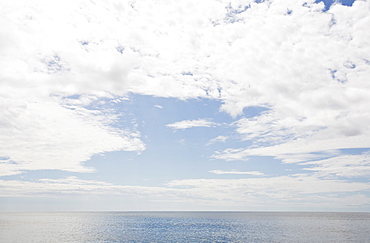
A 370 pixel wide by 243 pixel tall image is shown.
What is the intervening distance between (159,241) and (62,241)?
26.3 m

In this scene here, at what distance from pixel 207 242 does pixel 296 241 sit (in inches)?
981

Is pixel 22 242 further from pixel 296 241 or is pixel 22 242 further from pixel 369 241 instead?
pixel 369 241

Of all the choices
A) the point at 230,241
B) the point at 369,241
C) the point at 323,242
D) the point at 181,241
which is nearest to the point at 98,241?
the point at 181,241

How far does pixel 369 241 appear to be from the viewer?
80938 millimetres

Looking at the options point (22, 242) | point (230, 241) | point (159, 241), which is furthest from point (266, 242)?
point (22, 242)

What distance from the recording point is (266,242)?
77.1 m

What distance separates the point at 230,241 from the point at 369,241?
39052mm

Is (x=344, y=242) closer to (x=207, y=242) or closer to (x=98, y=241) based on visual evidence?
(x=207, y=242)

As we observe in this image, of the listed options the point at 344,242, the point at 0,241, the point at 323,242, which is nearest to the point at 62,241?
the point at 0,241

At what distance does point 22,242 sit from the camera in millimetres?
76562

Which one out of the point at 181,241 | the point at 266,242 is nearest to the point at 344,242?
the point at 266,242

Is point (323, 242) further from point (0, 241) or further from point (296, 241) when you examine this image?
point (0, 241)

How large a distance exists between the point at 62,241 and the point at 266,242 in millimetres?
54971

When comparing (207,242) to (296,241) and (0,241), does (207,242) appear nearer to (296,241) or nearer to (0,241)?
(296,241)
